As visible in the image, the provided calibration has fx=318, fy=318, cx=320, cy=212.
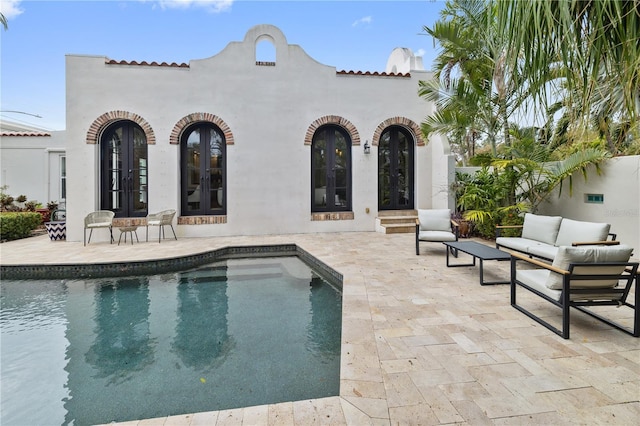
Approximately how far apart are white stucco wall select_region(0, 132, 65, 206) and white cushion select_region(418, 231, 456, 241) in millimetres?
16384

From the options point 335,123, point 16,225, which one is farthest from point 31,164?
point 335,123

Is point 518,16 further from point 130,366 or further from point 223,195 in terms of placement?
point 223,195

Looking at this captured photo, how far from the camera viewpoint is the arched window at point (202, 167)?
10.9 metres

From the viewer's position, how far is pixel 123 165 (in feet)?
34.3

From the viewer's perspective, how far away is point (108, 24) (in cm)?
1099

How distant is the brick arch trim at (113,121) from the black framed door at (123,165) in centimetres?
30

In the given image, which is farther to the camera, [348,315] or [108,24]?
[108,24]

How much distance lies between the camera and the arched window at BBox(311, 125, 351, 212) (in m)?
11.6

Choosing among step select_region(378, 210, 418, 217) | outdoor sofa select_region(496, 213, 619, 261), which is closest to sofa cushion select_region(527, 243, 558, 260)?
outdoor sofa select_region(496, 213, 619, 261)

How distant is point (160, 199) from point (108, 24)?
6.46m

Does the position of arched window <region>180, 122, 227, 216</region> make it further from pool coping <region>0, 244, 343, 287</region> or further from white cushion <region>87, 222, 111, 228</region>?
pool coping <region>0, 244, 343, 287</region>

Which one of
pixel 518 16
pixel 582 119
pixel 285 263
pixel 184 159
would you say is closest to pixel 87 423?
pixel 518 16

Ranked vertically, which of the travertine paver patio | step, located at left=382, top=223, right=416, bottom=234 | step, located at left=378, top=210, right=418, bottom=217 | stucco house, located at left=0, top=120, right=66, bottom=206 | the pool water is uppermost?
stucco house, located at left=0, top=120, right=66, bottom=206

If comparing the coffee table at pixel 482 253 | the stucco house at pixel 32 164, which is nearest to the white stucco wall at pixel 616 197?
the coffee table at pixel 482 253
